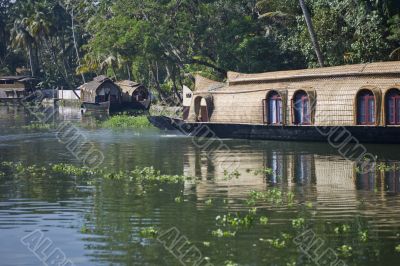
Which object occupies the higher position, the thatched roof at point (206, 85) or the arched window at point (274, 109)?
the thatched roof at point (206, 85)

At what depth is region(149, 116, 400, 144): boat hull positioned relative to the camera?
22578mm

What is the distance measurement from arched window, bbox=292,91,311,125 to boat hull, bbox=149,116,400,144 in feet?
1.21

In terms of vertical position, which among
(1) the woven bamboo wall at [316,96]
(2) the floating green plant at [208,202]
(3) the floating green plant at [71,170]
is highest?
(1) the woven bamboo wall at [316,96]

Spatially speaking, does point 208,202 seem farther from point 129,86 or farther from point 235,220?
point 129,86

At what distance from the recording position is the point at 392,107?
22719 millimetres

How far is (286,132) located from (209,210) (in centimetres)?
1283

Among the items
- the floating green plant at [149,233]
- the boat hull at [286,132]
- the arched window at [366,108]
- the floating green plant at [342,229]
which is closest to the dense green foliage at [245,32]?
the arched window at [366,108]

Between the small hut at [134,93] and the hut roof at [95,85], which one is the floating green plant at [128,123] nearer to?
the small hut at [134,93]

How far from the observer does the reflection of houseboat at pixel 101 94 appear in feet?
163

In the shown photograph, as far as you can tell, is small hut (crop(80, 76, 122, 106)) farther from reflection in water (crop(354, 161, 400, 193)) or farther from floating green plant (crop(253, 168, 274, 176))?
reflection in water (crop(354, 161, 400, 193))

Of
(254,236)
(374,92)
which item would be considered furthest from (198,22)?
(254,236)

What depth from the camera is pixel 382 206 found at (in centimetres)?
1280

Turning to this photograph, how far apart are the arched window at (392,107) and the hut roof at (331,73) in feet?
2.10

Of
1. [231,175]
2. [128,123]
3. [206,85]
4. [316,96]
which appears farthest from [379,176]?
[128,123]
